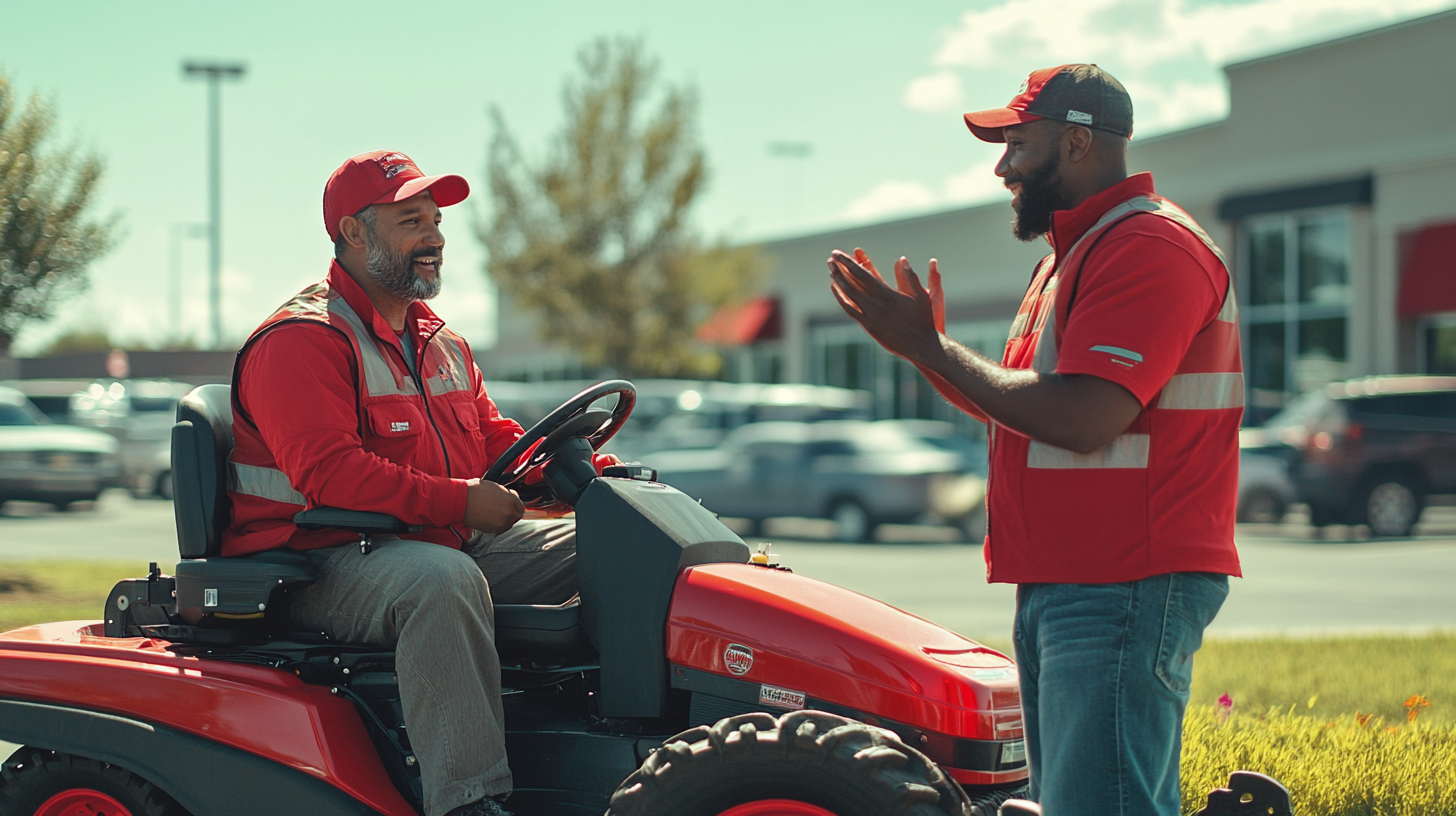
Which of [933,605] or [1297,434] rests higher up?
[1297,434]

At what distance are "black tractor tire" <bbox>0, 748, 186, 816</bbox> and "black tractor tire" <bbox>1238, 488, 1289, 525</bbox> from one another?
54.1 ft

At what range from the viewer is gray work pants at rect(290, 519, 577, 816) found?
3242 mm

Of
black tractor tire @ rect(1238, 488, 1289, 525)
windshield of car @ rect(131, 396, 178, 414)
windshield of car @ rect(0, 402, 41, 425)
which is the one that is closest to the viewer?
black tractor tire @ rect(1238, 488, 1289, 525)

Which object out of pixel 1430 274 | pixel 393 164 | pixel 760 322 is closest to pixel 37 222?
pixel 393 164

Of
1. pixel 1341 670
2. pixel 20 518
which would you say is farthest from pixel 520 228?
pixel 1341 670

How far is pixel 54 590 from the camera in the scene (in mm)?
9922

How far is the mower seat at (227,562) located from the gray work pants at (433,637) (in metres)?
0.08

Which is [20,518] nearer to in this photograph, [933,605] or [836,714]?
[933,605]

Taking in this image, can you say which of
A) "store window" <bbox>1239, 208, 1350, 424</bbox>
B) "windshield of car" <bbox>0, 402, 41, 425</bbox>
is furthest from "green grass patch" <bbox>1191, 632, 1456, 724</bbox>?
"windshield of car" <bbox>0, 402, 41, 425</bbox>

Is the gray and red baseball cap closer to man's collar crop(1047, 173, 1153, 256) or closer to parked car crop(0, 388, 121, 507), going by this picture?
man's collar crop(1047, 173, 1153, 256)

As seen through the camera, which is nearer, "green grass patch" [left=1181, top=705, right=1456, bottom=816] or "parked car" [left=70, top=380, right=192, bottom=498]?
"green grass patch" [left=1181, top=705, right=1456, bottom=816]

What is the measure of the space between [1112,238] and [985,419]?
1.40 feet

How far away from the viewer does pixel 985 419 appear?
269cm

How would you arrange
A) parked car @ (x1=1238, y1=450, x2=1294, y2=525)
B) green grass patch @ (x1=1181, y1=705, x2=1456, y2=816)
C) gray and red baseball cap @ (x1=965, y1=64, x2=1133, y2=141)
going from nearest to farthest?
1. gray and red baseball cap @ (x1=965, y1=64, x2=1133, y2=141)
2. green grass patch @ (x1=1181, y1=705, x2=1456, y2=816)
3. parked car @ (x1=1238, y1=450, x2=1294, y2=525)
